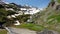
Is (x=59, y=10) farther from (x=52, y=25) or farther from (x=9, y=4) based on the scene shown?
(x=9, y=4)

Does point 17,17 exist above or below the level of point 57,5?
below

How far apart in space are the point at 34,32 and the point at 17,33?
79.7 inches

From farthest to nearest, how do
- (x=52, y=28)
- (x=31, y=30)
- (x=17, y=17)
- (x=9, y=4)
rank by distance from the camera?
1. (x=9, y=4)
2. (x=17, y=17)
3. (x=31, y=30)
4. (x=52, y=28)

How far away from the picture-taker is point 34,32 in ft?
54.5

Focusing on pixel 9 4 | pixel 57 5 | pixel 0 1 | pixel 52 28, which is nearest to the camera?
pixel 52 28

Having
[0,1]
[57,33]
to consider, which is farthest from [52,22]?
[0,1]

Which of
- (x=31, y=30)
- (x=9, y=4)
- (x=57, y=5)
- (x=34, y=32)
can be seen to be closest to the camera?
(x=34, y=32)

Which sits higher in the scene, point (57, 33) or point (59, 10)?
point (59, 10)

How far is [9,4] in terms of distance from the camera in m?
58.4

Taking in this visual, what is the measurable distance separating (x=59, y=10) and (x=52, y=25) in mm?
2982

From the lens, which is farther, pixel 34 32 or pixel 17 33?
pixel 17 33

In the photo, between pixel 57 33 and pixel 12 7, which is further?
pixel 12 7

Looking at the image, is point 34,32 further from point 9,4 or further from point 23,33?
point 9,4

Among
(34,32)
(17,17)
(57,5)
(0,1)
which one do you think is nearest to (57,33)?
(34,32)
